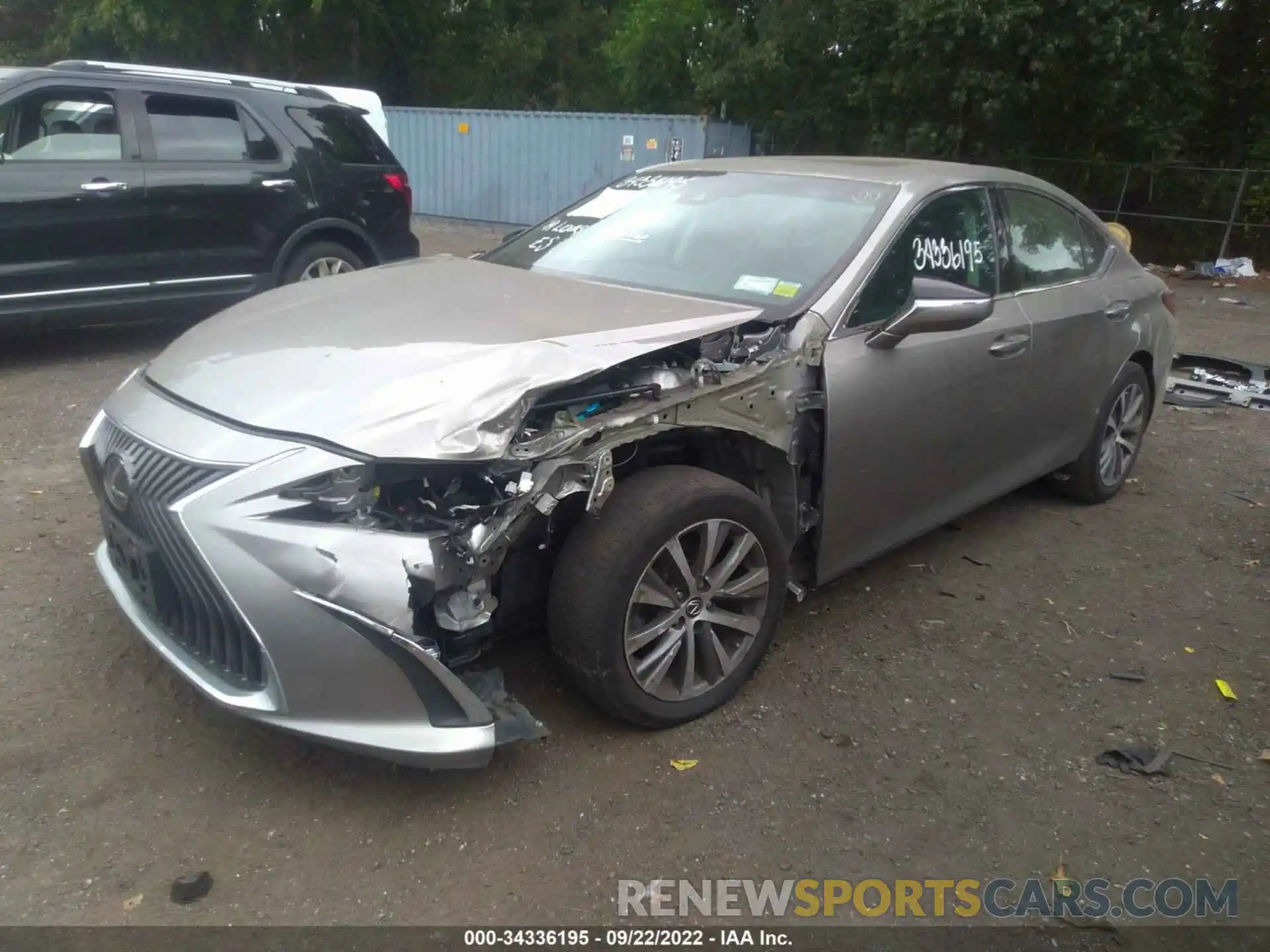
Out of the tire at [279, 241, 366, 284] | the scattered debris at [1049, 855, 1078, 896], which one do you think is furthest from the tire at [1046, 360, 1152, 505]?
the tire at [279, 241, 366, 284]

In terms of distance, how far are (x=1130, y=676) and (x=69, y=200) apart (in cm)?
632

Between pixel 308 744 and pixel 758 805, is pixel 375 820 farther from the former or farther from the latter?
pixel 758 805

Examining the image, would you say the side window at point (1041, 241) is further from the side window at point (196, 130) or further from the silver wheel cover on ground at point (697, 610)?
the side window at point (196, 130)

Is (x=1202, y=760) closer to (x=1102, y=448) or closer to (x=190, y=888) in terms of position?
(x=1102, y=448)

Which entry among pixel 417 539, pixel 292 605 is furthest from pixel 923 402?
pixel 292 605

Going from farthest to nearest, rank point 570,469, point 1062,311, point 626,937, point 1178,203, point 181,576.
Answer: point 1178,203 < point 1062,311 < point 570,469 < point 181,576 < point 626,937

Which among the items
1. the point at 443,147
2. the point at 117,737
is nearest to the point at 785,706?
the point at 117,737

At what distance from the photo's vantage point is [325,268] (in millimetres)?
7469

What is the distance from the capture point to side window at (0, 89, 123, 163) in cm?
611

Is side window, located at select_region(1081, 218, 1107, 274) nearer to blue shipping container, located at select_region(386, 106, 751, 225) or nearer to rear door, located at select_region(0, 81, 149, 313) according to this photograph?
rear door, located at select_region(0, 81, 149, 313)

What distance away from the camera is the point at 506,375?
274cm

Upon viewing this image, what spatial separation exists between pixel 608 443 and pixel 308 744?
4.04ft

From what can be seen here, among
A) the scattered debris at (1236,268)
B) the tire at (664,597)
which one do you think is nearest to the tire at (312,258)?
the tire at (664,597)

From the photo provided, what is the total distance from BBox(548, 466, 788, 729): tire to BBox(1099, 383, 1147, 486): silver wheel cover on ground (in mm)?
2545
